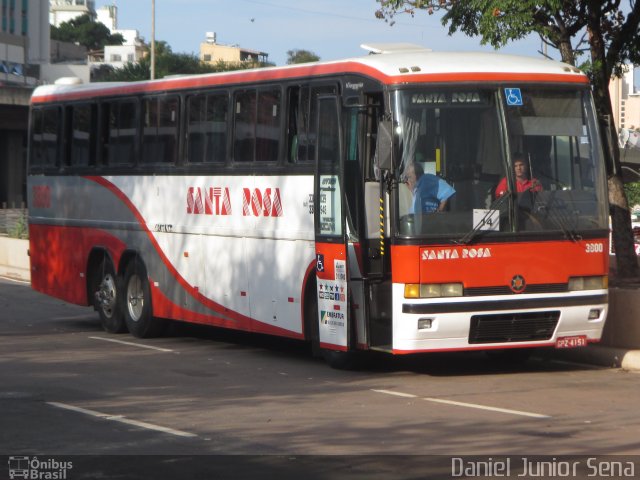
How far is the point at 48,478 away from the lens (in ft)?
26.2

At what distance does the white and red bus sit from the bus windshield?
0.01 metres

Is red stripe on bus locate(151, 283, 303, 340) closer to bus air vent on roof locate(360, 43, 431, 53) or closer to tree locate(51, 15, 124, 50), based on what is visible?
bus air vent on roof locate(360, 43, 431, 53)

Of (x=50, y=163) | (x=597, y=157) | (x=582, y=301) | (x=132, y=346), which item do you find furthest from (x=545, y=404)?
(x=50, y=163)

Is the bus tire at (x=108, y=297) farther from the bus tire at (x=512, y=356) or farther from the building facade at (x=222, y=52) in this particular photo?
the building facade at (x=222, y=52)

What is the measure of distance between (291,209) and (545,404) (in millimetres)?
4390

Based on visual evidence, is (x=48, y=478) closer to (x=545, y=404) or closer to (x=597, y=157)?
(x=545, y=404)

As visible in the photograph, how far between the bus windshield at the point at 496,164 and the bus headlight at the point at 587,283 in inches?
19.5

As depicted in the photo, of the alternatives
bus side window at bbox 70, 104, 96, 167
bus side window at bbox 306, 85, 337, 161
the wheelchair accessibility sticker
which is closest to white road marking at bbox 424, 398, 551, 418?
the wheelchair accessibility sticker

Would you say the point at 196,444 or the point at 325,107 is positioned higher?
the point at 325,107

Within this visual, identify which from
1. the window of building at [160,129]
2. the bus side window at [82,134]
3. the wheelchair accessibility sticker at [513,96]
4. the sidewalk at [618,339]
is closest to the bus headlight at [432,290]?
the wheelchair accessibility sticker at [513,96]

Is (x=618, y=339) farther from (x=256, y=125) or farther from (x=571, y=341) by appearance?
(x=256, y=125)

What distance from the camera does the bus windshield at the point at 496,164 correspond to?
12.5m

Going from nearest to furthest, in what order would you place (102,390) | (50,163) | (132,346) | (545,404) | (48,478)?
(48,478)
(545,404)
(102,390)
(132,346)
(50,163)

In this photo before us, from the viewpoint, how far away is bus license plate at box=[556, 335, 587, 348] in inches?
508
